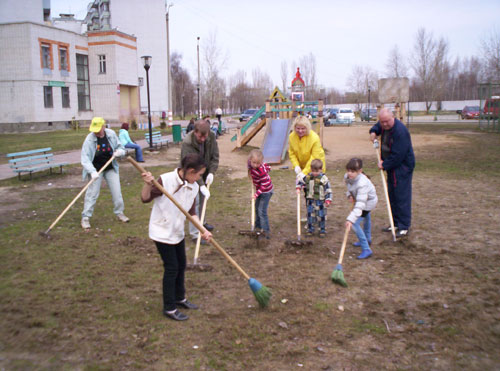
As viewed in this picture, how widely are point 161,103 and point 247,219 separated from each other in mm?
53291

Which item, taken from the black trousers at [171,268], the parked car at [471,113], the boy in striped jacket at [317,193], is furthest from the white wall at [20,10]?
the parked car at [471,113]

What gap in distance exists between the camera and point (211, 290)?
192 inches

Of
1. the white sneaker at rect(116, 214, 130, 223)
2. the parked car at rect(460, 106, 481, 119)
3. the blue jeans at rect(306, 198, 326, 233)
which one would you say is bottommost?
the white sneaker at rect(116, 214, 130, 223)

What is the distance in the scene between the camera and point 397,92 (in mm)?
20094

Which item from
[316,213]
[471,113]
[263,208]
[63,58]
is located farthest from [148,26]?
[316,213]

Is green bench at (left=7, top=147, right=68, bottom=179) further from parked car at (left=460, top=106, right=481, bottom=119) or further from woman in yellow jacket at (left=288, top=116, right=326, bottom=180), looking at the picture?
parked car at (left=460, top=106, right=481, bottom=119)

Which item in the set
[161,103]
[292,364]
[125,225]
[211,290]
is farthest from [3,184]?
[161,103]

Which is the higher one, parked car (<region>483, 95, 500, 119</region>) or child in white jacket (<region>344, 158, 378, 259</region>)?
parked car (<region>483, 95, 500, 119</region>)

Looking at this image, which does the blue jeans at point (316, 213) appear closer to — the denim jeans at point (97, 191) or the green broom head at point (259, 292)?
the green broom head at point (259, 292)

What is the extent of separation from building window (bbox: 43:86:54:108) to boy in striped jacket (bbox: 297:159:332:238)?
3462cm

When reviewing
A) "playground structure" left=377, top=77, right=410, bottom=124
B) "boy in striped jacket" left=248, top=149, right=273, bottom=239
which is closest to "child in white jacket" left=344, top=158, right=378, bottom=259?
"boy in striped jacket" left=248, top=149, right=273, bottom=239

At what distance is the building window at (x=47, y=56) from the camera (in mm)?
35188

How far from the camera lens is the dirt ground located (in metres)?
3.54

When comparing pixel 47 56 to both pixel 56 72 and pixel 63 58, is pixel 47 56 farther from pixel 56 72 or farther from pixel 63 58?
pixel 63 58
